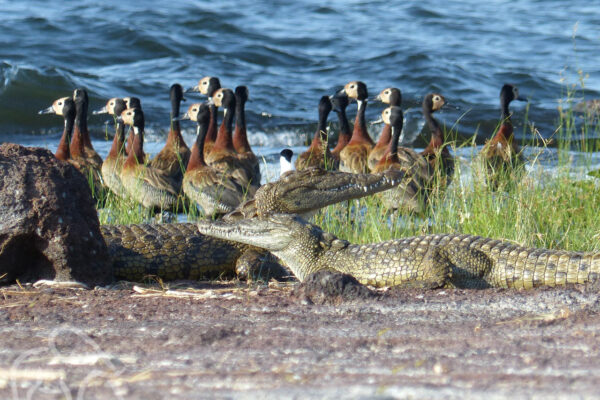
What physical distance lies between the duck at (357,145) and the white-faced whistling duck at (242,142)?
106 cm

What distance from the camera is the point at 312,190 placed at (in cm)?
573

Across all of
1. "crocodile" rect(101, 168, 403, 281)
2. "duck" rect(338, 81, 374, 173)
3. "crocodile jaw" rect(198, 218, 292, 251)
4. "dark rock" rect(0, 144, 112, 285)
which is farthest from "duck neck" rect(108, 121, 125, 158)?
"dark rock" rect(0, 144, 112, 285)

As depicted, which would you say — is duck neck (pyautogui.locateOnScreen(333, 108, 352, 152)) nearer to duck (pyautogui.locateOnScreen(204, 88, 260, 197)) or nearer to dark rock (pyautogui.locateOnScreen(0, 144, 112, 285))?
duck (pyautogui.locateOnScreen(204, 88, 260, 197))

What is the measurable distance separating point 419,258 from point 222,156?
20.8ft

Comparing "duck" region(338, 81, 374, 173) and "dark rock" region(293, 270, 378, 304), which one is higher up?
Result: "duck" region(338, 81, 374, 173)

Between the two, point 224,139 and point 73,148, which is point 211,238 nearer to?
point 224,139

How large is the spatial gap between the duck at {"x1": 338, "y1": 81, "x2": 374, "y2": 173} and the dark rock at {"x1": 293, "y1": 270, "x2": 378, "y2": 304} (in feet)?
21.9

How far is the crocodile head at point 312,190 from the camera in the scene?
5.65 metres

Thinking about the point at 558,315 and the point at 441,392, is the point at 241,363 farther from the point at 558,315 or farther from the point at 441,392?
the point at 558,315

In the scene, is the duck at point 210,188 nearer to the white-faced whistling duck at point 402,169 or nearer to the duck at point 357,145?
the white-faced whistling duck at point 402,169

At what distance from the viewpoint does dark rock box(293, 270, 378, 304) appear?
4031 millimetres

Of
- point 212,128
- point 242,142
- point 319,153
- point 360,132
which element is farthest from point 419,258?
point 212,128

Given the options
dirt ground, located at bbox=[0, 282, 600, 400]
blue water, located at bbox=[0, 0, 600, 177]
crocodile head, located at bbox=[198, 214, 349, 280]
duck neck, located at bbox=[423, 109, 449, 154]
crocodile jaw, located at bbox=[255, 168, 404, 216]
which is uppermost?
blue water, located at bbox=[0, 0, 600, 177]

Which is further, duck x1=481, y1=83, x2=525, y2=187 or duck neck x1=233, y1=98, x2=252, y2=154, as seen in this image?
duck neck x1=233, y1=98, x2=252, y2=154
